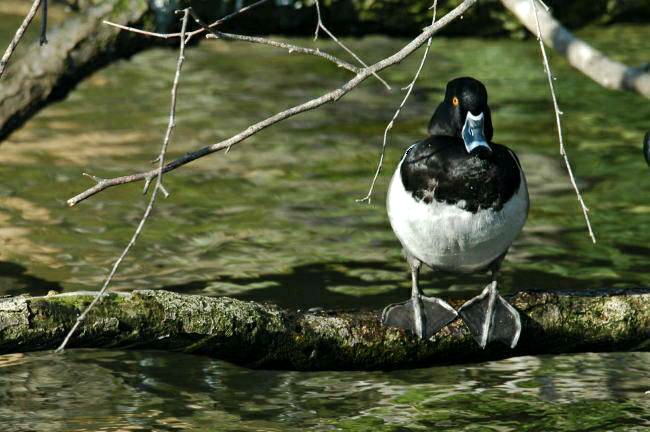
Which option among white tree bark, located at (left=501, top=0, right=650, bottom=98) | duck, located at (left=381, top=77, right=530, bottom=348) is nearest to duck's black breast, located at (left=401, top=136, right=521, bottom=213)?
duck, located at (left=381, top=77, right=530, bottom=348)

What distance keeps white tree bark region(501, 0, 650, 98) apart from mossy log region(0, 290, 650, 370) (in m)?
1.09

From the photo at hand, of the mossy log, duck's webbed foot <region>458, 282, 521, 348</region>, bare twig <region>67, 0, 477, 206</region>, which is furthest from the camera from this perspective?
duck's webbed foot <region>458, 282, 521, 348</region>

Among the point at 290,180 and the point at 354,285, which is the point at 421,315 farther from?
the point at 290,180

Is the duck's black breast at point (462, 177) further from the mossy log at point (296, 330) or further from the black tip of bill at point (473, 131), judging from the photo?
the mossy log at point (296, 330)

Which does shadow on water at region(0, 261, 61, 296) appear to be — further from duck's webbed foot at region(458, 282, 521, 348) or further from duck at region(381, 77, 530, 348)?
duck's webbed foot at region(458, 282, 521, 348)

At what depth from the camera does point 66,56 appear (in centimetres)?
667

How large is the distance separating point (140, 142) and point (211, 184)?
1338 mm

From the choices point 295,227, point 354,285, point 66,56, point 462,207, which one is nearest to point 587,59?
point 462,207

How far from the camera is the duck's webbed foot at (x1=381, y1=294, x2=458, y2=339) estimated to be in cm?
430

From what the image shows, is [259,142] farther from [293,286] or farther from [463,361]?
[463,361]

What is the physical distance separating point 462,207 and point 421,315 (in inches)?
16.0

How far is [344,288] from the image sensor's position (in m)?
6.86

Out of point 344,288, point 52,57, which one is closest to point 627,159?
point 344,288

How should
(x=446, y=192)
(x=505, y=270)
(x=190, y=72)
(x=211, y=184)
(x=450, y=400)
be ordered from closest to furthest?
(x=446, y=192)
(x=450, y=400)
(x=505, y=270)
(x=211, y=184)
(x=190, y=72)
